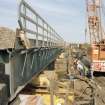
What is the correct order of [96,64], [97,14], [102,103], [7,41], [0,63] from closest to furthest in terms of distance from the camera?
1. [0,63]
2. [7,41]
3. [102,103]
4. [96,64]
5. [97,14]

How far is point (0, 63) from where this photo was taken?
7480 millimetres

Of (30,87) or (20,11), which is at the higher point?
(20,11)

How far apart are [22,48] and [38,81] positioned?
8.87 m

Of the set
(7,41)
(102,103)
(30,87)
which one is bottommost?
(102,103)

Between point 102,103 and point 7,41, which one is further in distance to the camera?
point 102,103

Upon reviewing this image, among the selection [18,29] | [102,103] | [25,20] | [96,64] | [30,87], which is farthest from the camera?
[96,64]

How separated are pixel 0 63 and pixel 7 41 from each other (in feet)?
11.4

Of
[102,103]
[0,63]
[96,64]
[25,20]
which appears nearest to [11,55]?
[0,63]

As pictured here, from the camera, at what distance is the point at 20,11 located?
9070 millimetres

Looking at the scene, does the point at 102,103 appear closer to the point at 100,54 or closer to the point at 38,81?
the point at 38,81

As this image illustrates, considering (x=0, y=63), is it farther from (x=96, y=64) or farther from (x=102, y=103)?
(x=96, y=64)

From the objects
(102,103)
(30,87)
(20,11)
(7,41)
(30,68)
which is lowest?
(102,103)

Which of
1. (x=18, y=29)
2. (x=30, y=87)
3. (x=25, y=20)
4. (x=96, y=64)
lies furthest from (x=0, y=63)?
(x=96, y=64)

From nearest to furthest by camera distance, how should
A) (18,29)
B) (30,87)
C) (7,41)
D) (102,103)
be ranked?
(18,29) → (7,41) → (30,87) → (102,103)
